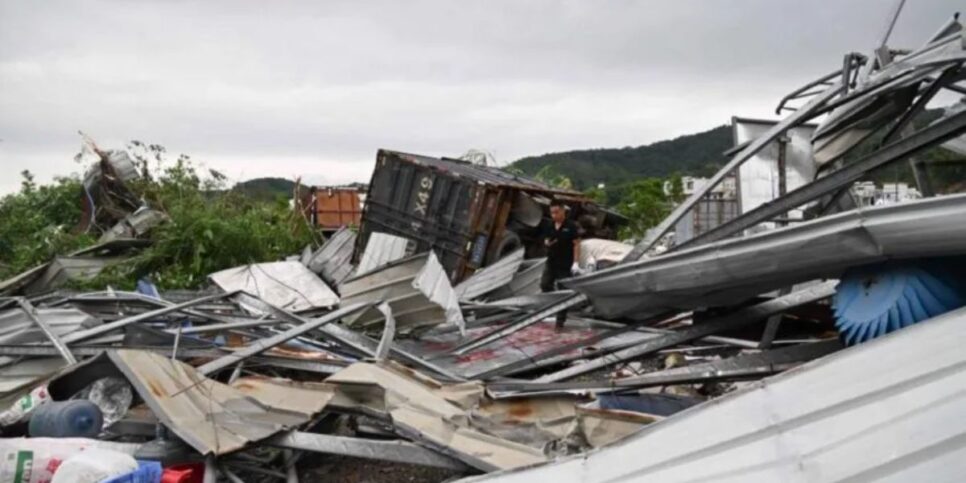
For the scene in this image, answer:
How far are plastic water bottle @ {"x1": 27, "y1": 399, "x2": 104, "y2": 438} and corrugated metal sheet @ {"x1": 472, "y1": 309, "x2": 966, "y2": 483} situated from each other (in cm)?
200

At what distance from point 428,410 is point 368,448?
0.32 m

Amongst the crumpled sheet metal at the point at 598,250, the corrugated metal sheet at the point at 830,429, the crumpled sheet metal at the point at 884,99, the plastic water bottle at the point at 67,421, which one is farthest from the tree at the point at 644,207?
the corrugated metal sheet at the point at 830,429

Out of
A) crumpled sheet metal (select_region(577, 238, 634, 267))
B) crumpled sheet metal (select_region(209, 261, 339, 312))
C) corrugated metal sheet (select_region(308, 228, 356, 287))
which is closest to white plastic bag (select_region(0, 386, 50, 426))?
crumpled sheet metal (select_region(209, 261, 339, 312))

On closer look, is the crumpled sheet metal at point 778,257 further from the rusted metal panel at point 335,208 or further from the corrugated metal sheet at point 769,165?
the rusted metal panel at point 335,208

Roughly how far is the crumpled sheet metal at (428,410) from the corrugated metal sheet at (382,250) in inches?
181

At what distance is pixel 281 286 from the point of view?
7906 mm

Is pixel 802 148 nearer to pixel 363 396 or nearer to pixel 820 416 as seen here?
pixel 363 396

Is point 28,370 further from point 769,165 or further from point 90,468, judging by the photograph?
point 769,165

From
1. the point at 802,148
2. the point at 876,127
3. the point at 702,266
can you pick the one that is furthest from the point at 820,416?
the point at 802,148

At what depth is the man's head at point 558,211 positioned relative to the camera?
30.1 ft

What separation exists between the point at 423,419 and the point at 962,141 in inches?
142

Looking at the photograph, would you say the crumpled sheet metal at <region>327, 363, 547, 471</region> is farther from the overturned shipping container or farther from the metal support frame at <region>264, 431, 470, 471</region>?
the overturned shipping container

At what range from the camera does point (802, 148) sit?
475 cm

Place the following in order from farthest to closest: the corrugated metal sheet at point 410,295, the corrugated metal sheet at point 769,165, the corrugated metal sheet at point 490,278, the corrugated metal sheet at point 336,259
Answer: the corrugated metal sheet at point 336,259, the corrugated metal sheet at point 490,278, the corrugated metal sheet at point 410,295, the corrugated metal sheet at point 769,165
